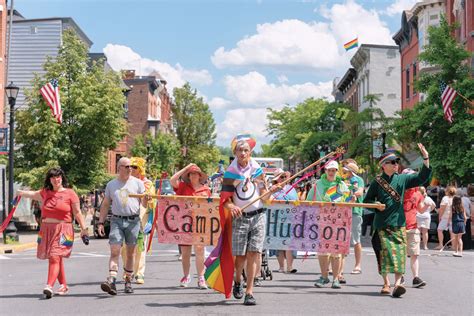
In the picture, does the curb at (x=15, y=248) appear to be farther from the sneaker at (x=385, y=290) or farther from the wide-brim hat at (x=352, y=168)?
the sneaker at (x=385, y=290)

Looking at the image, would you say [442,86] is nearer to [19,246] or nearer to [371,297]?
[19,246]

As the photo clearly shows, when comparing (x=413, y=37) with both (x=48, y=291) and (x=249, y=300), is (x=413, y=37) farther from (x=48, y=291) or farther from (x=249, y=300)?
(x=48, y=291)

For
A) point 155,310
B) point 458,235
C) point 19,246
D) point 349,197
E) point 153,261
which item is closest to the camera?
point 155,310

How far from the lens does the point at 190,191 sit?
426 inches

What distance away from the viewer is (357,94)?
65188 mm

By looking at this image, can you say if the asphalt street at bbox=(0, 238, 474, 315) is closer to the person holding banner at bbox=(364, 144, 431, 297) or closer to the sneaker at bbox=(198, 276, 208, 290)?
the sneaker at bbox=(198, 276, 208, 290)

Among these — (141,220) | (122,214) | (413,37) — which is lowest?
(141,220)

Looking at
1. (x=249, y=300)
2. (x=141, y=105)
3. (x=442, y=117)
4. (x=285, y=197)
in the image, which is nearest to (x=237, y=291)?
(x=249, y=300)

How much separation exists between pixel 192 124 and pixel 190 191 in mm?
61282

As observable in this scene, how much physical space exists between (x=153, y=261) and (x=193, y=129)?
56.5m

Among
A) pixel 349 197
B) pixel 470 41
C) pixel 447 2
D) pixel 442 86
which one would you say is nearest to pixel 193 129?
pixel 447 2

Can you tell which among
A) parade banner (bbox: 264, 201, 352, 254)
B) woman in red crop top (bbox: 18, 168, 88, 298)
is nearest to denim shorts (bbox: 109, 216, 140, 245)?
woman in red crop top (bbox: 18, 168, 88, 298)

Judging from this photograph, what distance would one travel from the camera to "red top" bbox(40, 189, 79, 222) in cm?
957

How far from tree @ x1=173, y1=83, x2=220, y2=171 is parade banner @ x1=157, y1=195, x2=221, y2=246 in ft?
200
